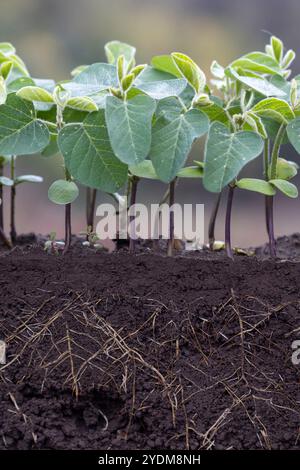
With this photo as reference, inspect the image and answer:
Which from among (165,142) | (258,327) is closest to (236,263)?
(258,327)

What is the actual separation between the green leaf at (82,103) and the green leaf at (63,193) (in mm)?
146

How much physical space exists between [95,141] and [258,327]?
0.45 meters

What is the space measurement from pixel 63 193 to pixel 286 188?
42 cm

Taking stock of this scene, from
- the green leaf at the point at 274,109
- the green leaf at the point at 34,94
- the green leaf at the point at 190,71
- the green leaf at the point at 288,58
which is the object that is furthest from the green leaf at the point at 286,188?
the green leaf at the point at 34,94

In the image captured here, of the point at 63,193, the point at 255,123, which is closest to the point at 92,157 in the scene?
the point at 63,193

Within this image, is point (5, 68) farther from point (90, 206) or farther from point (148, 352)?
point (148, 352)

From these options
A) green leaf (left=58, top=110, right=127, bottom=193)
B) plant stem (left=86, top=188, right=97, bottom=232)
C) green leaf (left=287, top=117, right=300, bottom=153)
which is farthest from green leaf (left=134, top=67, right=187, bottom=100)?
plant stem (left=86, top=188, right=97, bottom=232)

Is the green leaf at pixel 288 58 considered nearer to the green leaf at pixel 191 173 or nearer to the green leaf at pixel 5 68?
the green leaf at pixel 191 173

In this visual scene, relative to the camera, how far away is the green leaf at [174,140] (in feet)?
4.19

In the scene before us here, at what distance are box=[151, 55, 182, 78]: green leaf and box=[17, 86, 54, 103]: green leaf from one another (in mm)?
283

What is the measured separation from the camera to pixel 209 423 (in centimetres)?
118

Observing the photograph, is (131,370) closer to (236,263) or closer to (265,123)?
(236,263)
